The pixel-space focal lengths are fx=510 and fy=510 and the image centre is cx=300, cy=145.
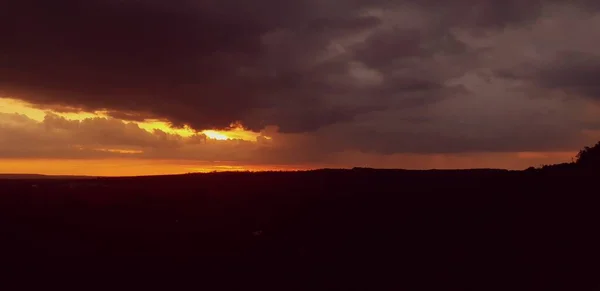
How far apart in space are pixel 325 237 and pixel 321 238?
10.9 inches

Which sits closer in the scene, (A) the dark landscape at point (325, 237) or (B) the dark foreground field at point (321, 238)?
(B) the dark foreground field at point (321, 238)

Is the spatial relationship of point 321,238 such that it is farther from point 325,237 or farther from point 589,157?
point 589,157

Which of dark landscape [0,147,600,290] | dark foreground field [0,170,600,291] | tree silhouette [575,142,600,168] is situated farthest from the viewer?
tree silhouette [575,142,600,168]

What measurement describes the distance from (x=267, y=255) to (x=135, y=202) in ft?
62.2

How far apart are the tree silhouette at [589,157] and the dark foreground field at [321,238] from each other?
6.33 meters

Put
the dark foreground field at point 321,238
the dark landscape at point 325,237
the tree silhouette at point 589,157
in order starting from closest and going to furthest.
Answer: the dark foreground field at point 321,238
the dark landscape at point 325,237
the tree silhouette at point 589,157

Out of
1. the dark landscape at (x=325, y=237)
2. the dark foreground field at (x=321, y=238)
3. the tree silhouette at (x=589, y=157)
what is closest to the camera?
the dark foreground field at (x=321, y=238)

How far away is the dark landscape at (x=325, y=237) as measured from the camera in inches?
934

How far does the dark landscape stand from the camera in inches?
934

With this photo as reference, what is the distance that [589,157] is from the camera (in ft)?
161

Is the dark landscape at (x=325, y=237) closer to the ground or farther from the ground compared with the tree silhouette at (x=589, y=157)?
closer to the ground

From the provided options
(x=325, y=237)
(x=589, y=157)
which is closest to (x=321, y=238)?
(x=325, y=237)

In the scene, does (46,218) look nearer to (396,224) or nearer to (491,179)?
(396,224)

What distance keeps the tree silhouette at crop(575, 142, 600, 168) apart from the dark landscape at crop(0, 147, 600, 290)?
7.44ft
